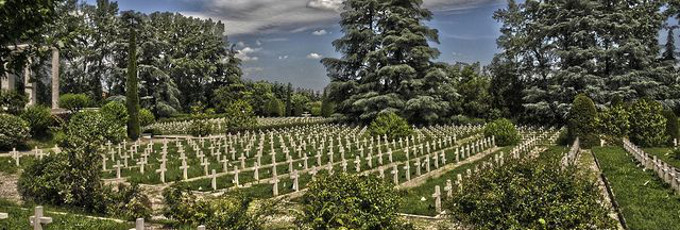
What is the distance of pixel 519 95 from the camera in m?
47.2

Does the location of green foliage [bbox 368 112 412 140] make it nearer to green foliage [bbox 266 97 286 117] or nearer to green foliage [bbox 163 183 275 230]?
green foliage [bbox 163 183 275 230]

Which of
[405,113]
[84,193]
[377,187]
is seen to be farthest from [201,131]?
[377,187]

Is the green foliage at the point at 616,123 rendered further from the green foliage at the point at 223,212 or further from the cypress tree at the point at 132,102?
the cypress tree at the point at 132,102

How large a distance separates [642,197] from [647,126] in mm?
16458

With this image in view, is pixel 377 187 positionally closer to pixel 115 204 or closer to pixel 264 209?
pixel 264 209

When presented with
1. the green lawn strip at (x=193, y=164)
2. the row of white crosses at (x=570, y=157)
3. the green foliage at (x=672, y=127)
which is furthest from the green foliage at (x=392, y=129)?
the green foliage at (x=672, y=127)

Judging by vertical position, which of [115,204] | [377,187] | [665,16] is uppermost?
[665,16]

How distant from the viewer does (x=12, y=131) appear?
22.6 m

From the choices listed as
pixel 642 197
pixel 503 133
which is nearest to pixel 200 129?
pixel 503 133

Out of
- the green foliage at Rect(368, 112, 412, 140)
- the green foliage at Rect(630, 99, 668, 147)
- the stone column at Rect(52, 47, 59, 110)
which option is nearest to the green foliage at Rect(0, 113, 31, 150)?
the stone column at Rect(52, 47, 59, 110)

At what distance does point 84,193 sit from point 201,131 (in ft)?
81.7

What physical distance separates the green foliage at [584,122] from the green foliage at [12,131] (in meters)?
26.9

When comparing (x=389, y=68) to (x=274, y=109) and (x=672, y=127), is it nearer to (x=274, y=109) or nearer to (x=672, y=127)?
(x=672, y=127)

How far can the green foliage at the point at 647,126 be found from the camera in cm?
2408
